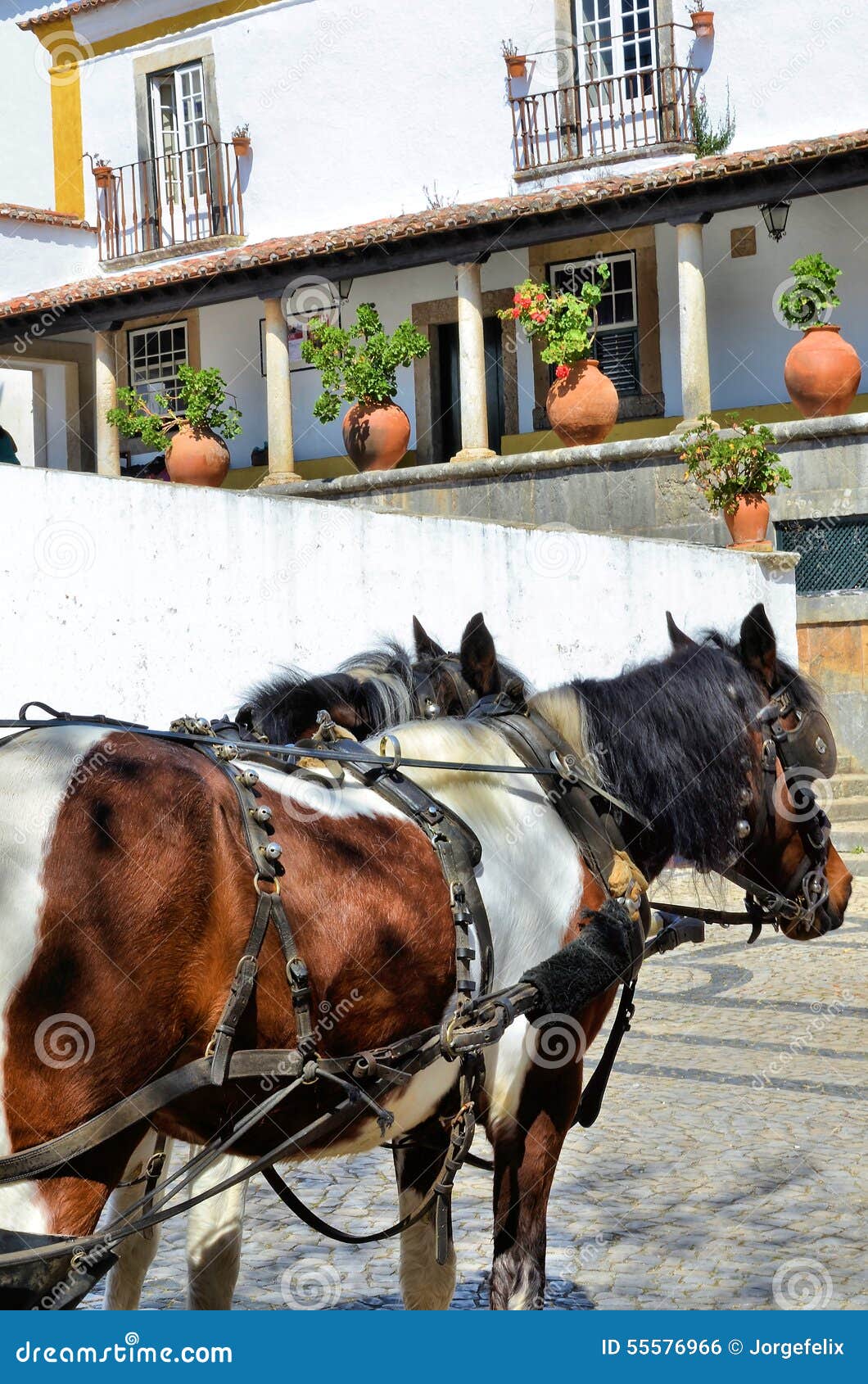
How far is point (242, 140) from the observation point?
22.8m

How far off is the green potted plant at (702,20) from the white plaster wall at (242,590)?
31.1 ft

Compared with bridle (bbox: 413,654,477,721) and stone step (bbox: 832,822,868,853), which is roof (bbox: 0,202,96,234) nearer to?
stone step (bbox: 832,822,868,853)

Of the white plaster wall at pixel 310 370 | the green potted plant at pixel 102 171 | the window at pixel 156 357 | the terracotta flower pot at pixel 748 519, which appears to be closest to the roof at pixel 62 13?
the green potted plant at pixel 102 171

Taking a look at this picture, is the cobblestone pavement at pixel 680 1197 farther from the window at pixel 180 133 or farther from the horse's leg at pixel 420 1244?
the window at pixel 180 133

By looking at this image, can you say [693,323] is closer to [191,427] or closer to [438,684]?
[191,427]

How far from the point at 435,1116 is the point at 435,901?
540 mm

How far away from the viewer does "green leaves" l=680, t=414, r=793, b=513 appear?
1448 centimetres

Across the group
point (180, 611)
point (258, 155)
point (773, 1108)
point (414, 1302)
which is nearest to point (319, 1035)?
point (414, 1302)

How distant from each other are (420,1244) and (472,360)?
51.5 feet

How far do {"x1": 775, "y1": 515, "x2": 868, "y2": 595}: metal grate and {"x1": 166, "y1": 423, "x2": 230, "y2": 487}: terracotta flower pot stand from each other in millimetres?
7976

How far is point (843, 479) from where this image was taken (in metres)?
15.2

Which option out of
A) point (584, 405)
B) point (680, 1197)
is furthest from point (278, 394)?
point (680, 1197)

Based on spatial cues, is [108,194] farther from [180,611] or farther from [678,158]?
[180,611]

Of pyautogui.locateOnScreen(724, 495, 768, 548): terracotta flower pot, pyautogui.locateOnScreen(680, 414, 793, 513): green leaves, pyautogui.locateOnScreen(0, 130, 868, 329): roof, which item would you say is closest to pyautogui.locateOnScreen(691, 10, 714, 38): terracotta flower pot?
pyautogui.locateOnScreen(0, 130, 868, 329): roof
